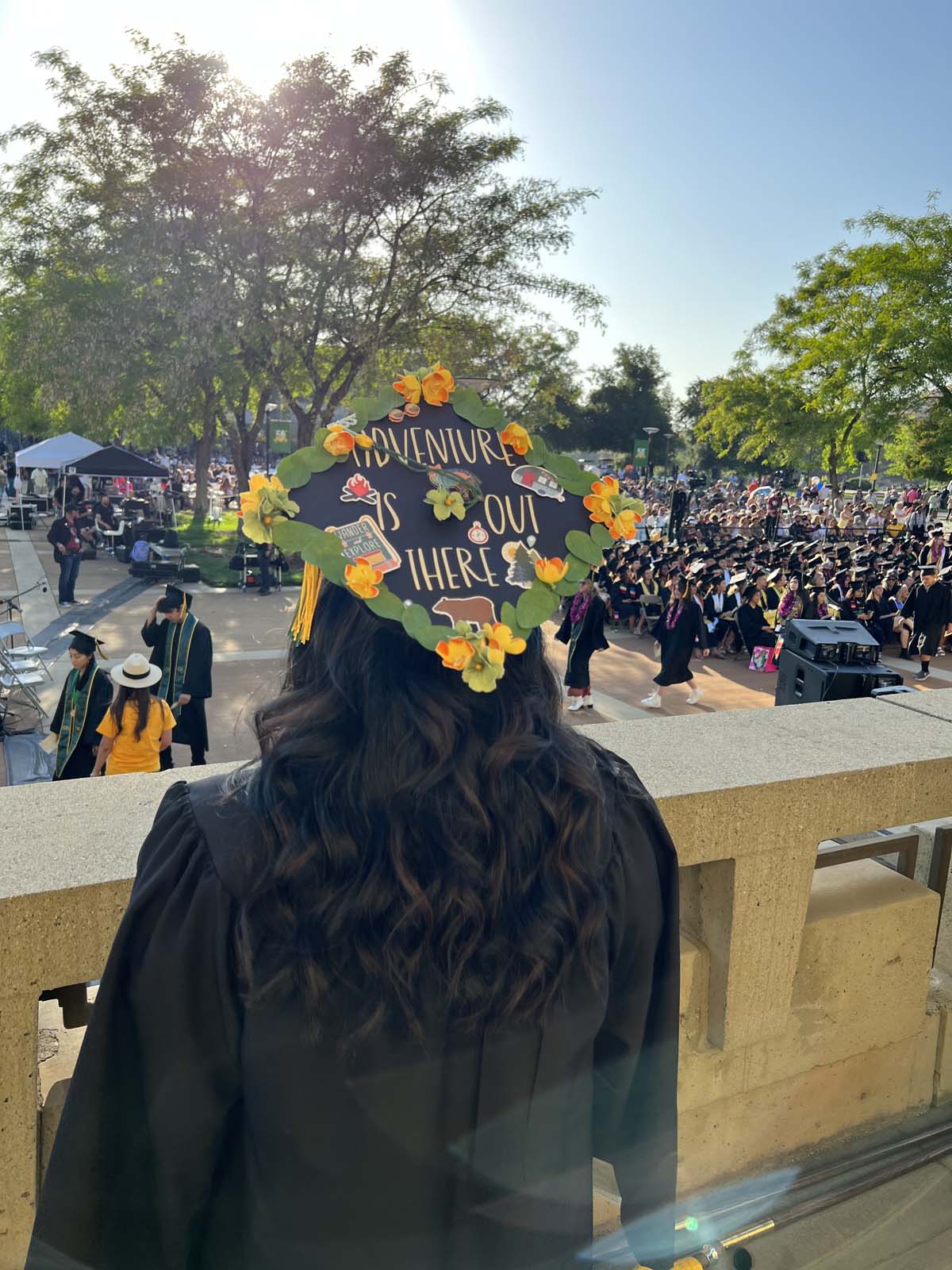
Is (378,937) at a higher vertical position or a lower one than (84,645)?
higher

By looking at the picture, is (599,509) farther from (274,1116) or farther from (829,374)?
(829,374)

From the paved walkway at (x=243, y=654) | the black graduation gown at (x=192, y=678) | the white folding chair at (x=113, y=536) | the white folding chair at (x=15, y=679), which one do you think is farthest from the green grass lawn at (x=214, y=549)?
the black graduation gown at (x=192, y=678)

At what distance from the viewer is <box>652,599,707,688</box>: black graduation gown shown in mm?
11898

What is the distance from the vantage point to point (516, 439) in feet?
4.96

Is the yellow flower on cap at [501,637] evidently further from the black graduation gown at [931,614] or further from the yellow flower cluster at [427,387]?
the black graduation gown at [931,614]

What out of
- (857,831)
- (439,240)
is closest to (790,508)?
(439,240)

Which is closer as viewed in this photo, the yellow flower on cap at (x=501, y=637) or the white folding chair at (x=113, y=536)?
the yellow flower on cap at (x=501, y=637)

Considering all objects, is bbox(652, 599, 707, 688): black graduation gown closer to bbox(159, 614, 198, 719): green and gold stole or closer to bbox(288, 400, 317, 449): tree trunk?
bbox(159, 614, 198, 719): green and gold stole

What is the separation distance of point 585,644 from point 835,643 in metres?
5.23

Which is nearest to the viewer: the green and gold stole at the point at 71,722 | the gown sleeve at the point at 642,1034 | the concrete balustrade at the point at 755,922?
the gown sleeve at the point at 642,1034

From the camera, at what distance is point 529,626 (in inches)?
53.1

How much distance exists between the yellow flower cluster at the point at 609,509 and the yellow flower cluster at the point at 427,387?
0.96 feet

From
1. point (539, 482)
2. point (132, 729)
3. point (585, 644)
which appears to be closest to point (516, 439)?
point (539, 482)

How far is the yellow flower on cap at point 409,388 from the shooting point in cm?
150
